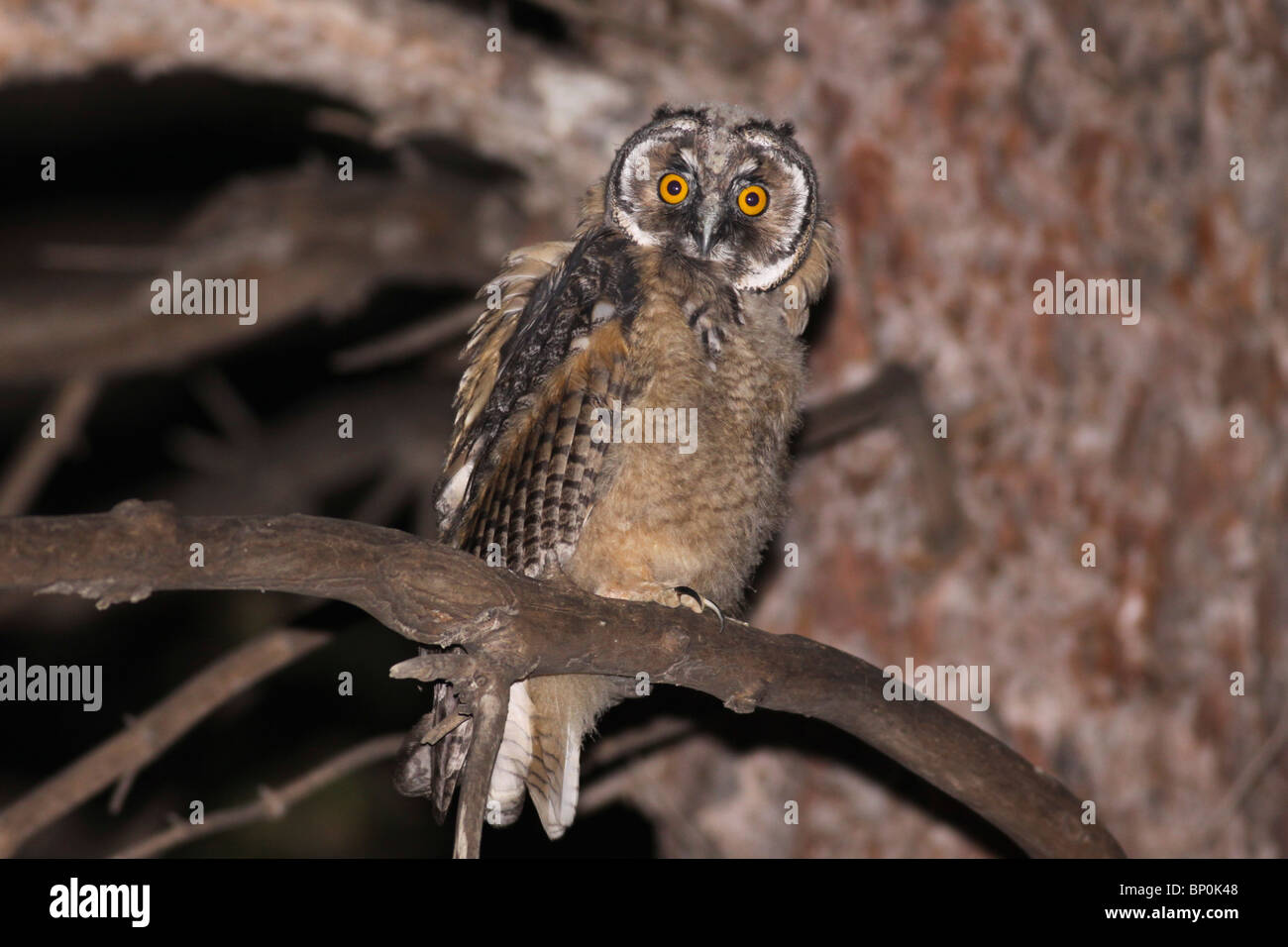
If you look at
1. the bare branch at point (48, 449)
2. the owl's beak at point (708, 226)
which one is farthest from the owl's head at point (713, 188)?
the bare branch at point (48, 449)

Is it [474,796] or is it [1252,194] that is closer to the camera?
[474,796]

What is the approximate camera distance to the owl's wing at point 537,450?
3152 mm

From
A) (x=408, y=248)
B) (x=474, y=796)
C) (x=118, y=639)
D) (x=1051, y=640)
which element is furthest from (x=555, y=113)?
(x=118, y=639)

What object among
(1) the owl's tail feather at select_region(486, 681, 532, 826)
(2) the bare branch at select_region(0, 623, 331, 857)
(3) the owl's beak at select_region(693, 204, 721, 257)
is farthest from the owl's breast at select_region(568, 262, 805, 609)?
(2) the bare branch at select_region(0, 623, 331, 857)

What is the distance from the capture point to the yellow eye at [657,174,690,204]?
370cm

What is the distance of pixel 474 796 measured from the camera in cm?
233

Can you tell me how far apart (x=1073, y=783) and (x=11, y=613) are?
4.57 metres

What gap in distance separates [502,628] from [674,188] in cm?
179

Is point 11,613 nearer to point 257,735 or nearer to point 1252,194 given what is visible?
point 257,735

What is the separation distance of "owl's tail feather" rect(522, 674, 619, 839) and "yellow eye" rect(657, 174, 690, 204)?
1.43 meters

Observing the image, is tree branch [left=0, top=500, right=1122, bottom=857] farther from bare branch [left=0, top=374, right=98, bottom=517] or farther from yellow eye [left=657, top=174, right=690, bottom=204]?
bare branch [left=0, top=374, right=98, bottom=517]

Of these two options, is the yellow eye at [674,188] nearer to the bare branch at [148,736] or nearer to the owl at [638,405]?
the owl at [638,405]

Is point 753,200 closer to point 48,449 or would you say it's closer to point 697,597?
point 697,597

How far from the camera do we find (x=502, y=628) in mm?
2389
